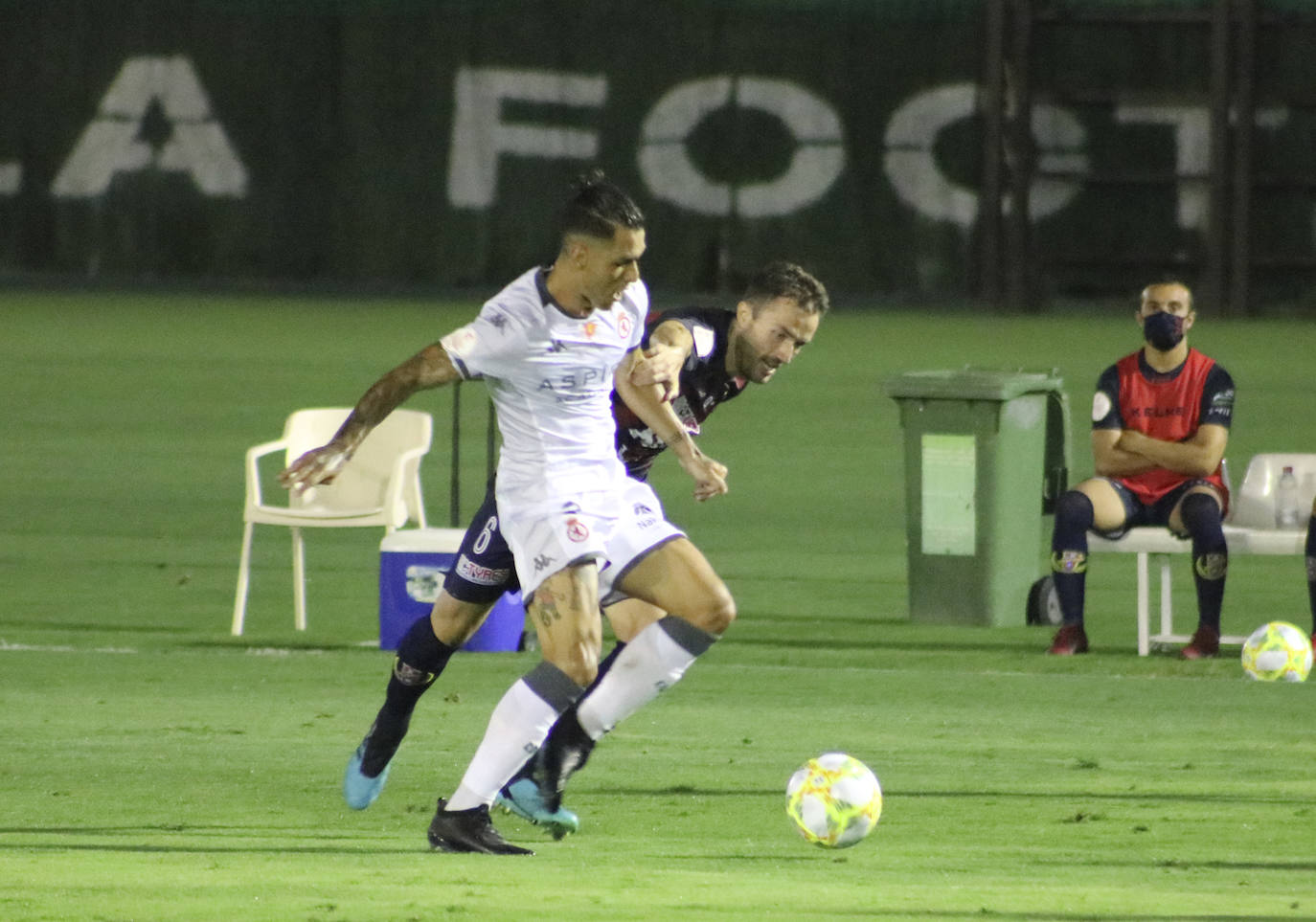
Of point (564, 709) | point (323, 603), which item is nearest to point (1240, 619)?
point (323, 603)

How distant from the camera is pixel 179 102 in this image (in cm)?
2548

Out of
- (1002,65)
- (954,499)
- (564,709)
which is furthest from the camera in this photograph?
(1002,65)

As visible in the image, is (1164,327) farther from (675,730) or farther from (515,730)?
(515,730)

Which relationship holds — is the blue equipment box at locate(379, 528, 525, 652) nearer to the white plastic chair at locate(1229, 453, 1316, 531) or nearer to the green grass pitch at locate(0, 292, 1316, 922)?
the green grass pitch at locate(0, 292, 1316, 922)

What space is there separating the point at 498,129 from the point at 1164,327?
1509cm

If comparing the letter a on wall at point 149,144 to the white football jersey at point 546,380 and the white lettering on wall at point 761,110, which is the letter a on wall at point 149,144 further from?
the white football jersey at point 546,380

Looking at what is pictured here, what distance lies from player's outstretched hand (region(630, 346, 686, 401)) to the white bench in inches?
173

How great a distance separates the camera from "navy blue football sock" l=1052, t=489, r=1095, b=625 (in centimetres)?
1059

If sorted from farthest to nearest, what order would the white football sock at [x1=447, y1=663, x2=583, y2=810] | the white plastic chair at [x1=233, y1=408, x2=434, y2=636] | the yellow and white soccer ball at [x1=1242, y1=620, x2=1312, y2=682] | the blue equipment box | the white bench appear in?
the white plastic chair at [x1=233, y1=408, x2=434, y2=636], the white bench, the blue equipment box, the yellow and white soccer ball at [x1=1242, y1=620, x2=1312, y2=682], the white football sock at [x1=447, y1=663, x2=583, y2=810]

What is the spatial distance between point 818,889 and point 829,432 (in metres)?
12.5

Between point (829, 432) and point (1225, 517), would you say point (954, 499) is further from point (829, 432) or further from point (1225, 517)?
point (829, 432)

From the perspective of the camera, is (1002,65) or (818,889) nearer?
(818,889)

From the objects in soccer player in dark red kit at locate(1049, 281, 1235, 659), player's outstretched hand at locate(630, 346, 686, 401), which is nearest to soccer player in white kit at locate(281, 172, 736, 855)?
player's outstretched hand at locate(630, 346, 686, 401)

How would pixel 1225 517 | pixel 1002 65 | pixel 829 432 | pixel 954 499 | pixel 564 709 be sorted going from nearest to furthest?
pixel 564 709 < pixel 1225 517 < pixel 954 499 < pixel 829 432 < pixel 1002 65
